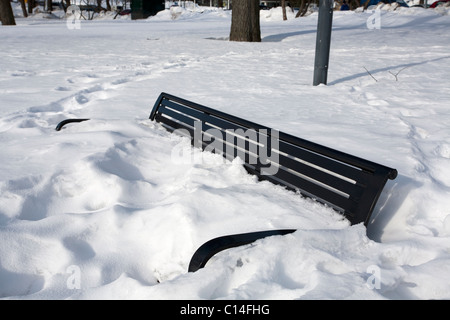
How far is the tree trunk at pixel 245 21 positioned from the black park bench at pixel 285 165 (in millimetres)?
8628

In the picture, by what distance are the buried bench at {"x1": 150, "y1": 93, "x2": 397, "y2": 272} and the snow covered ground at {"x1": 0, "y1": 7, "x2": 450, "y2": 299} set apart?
6cm

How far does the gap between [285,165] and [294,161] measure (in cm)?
7

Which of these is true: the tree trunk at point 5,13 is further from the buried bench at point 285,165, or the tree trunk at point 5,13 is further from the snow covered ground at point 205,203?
the buried bench at point 285,165

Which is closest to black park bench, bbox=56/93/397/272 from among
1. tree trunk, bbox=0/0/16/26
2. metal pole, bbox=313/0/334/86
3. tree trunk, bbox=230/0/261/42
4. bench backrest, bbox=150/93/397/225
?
bench backrest, bbox=150/93/397/225

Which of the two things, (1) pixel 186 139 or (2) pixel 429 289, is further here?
(1) pixel 186 139

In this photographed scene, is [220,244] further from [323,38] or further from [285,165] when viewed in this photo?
[323,38]

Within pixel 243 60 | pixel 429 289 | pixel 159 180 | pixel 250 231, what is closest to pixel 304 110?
pixel 159 180

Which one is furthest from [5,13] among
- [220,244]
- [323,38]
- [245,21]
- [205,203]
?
[220,244]

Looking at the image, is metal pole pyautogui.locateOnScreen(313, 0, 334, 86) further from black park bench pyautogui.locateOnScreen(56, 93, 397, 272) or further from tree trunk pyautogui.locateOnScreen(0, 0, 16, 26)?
tree trunk pyautogui.locateOnScreen(0, 0, 16, 26)

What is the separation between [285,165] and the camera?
2523mm

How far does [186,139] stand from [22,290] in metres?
1.84

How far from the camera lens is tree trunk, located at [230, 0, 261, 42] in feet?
37.3

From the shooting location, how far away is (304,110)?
4.49m
